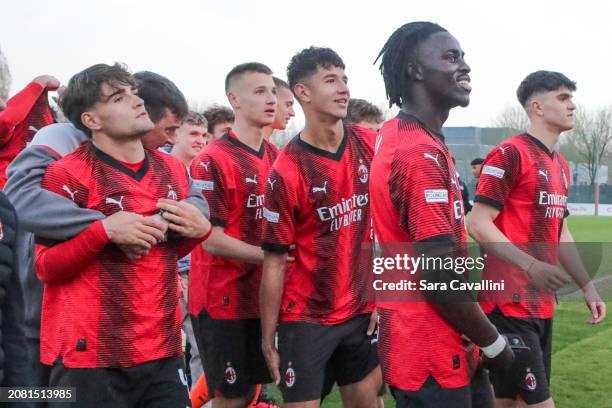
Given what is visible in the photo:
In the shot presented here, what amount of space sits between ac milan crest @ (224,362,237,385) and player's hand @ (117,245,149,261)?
187cm

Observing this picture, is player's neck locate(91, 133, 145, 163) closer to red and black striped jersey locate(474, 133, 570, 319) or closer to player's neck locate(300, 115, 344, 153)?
player's neck locate(300, 115, 344, 153)

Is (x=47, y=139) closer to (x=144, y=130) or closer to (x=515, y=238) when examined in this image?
(x=144, y=130)

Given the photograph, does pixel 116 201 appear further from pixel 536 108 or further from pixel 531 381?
pixel 536 108

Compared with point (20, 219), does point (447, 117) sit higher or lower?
higher

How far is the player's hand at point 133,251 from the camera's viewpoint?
321cm

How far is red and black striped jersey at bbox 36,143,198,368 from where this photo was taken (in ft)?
10.5

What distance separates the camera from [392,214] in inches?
122

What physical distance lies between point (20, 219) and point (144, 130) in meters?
0.69

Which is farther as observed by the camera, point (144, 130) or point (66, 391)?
point (144, 130)

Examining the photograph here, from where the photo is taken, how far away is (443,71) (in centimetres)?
328

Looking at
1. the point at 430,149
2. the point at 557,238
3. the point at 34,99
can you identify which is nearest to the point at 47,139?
the point at 34,99

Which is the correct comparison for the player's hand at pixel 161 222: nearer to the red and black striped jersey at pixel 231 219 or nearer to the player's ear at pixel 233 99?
the red and black striped jersey at pixel 231 219

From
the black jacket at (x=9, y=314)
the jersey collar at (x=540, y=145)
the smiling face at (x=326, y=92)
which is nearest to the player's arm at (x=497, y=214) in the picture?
the jersey collar at (x=540, y=145)

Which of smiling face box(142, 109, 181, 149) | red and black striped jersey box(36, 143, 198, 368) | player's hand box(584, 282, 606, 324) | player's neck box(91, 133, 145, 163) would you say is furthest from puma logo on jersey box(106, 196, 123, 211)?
player's hand box(584, 282, 606, 324)
